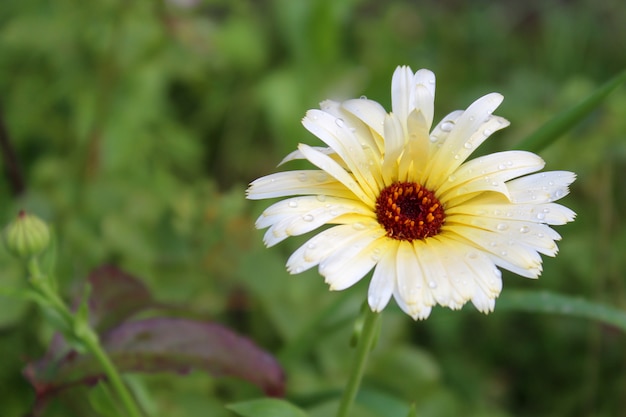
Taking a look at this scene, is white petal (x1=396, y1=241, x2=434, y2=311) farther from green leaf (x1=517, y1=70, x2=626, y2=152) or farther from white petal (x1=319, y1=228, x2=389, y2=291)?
green leaf (x1=517, y1=70, x2=626, y2=152)

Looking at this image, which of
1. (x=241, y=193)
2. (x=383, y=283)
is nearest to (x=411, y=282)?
(x=383, y=283)

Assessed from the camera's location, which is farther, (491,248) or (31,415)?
(31,415)

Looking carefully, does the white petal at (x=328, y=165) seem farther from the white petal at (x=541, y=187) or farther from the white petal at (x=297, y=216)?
the white petal at (x=541, y=187)

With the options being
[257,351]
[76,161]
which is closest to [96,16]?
[76,161]

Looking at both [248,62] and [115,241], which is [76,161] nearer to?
[115,241]

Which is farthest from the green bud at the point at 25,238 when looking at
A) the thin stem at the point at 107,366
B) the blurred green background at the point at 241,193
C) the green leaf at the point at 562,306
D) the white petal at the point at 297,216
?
the green leaf at the point at 562,306

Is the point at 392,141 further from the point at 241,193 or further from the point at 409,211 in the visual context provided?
the point at 241,193

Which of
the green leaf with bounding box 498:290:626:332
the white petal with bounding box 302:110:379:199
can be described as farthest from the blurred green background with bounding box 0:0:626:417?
the white petal with bounding box 302:110:379:199
